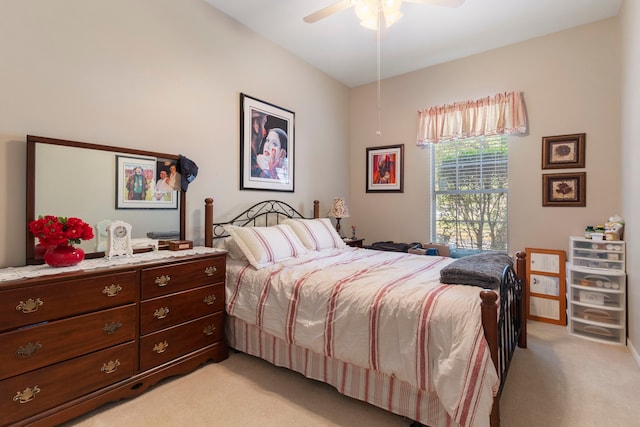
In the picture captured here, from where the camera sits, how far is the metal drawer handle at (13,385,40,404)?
1.48 metres

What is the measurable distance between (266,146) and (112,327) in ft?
7.32

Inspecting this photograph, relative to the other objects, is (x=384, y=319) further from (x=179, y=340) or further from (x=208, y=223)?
(x=208, y=223)

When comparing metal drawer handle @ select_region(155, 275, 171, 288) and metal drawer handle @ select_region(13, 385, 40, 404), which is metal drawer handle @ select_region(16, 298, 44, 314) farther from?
metal drawer handle @ select_region(155, 275, 171, 288)

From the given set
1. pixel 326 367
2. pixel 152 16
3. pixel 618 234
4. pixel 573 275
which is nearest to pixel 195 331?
pixel 326 367

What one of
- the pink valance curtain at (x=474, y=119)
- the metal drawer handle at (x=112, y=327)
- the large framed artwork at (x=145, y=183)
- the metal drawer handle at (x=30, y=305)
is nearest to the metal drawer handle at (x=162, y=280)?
the metal drawer handle at (x=112, y=327)

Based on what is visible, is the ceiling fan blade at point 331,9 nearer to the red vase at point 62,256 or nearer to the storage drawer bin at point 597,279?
the red vase at point 62,256

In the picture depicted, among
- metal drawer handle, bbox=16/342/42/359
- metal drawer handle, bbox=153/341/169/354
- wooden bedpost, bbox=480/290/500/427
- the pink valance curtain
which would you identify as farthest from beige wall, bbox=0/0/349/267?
wooden bedpost, bbox=480/290/500/427

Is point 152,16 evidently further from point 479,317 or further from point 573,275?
point 573,275

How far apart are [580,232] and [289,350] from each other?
315 cm

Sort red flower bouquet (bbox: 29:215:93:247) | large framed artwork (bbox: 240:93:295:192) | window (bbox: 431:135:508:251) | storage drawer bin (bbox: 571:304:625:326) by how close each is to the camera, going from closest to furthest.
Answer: red flower bouquet (bbox: 29:215:93:247), storage drawer bin (bbox: 571:304:625:326), large framed artwork (bbox: 240:93:295:192), window (bbox: 431:135:508:251)

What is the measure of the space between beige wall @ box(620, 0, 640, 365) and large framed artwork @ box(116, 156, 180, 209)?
3.63 meters

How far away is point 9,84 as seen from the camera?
182 centimetres

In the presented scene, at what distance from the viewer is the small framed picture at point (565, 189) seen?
3154 millimetres

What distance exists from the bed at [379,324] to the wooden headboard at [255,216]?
0.03 meters
